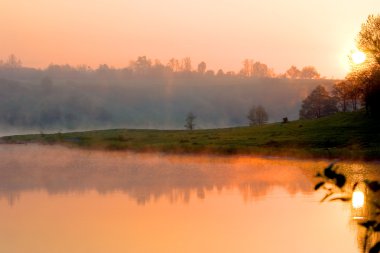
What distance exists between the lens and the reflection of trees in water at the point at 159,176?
1529 inches

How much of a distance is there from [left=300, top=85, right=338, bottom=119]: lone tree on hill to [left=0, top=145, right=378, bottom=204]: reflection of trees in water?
79.5m

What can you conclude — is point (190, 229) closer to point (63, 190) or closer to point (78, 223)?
point (78, 223)

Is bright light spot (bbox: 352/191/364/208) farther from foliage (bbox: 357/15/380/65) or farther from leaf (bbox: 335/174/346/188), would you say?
foliage (bbox: 357/15/380/65)

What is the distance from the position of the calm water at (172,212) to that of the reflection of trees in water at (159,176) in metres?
0.09

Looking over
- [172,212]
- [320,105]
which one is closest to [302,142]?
[172,212]

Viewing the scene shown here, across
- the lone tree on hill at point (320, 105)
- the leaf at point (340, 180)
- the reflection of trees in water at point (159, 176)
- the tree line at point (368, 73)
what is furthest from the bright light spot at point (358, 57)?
the leaf at point (340, 180)

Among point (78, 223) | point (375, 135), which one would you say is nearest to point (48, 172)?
point (78, 223)

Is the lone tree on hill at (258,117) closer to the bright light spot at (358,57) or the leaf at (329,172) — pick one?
the bright light spot at (358,57)

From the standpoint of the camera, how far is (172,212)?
99.5 ft

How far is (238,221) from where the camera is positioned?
27.8 metres

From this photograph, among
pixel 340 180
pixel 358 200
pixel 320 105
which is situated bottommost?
pixel 358 200

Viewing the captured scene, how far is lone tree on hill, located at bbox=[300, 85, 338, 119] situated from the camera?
5571 inches

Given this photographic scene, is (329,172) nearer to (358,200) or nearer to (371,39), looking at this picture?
(358,200)

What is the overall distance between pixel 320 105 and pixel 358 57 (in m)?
51.0
